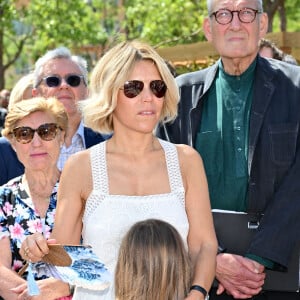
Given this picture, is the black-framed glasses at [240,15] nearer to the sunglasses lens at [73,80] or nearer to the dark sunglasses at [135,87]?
the dark sunglasses at [135,87]

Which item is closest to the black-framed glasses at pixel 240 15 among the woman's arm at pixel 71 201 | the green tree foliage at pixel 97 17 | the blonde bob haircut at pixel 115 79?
the blonde bob haircut at pixel 115 79

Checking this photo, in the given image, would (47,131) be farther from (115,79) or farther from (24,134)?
(115,79)

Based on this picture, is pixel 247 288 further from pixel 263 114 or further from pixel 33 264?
pixel 33 264

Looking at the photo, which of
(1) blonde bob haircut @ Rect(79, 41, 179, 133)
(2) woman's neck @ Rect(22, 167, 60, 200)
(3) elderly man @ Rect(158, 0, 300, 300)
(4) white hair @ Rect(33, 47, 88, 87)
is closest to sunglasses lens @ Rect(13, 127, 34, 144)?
(2) woman's neck @ Rect(22, 167, 60, 200)

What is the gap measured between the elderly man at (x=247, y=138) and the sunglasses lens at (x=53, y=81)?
1.32 meters

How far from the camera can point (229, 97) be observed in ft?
14.9

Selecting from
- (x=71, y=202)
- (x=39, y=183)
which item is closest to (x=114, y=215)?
(x=71, y=202)

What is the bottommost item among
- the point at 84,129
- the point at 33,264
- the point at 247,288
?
the point at 247,288

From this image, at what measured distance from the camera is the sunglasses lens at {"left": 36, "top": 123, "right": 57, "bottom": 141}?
4.60 m

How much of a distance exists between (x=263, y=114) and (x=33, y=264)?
1552 mm

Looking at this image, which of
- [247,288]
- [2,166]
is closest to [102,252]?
[247,288]

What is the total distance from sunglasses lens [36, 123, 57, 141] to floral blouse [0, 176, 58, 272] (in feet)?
1.16

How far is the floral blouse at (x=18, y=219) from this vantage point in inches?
169

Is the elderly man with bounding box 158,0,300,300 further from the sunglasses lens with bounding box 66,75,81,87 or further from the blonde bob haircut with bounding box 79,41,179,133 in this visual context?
the sunglasses lens with bounding box 66,75,81,87
